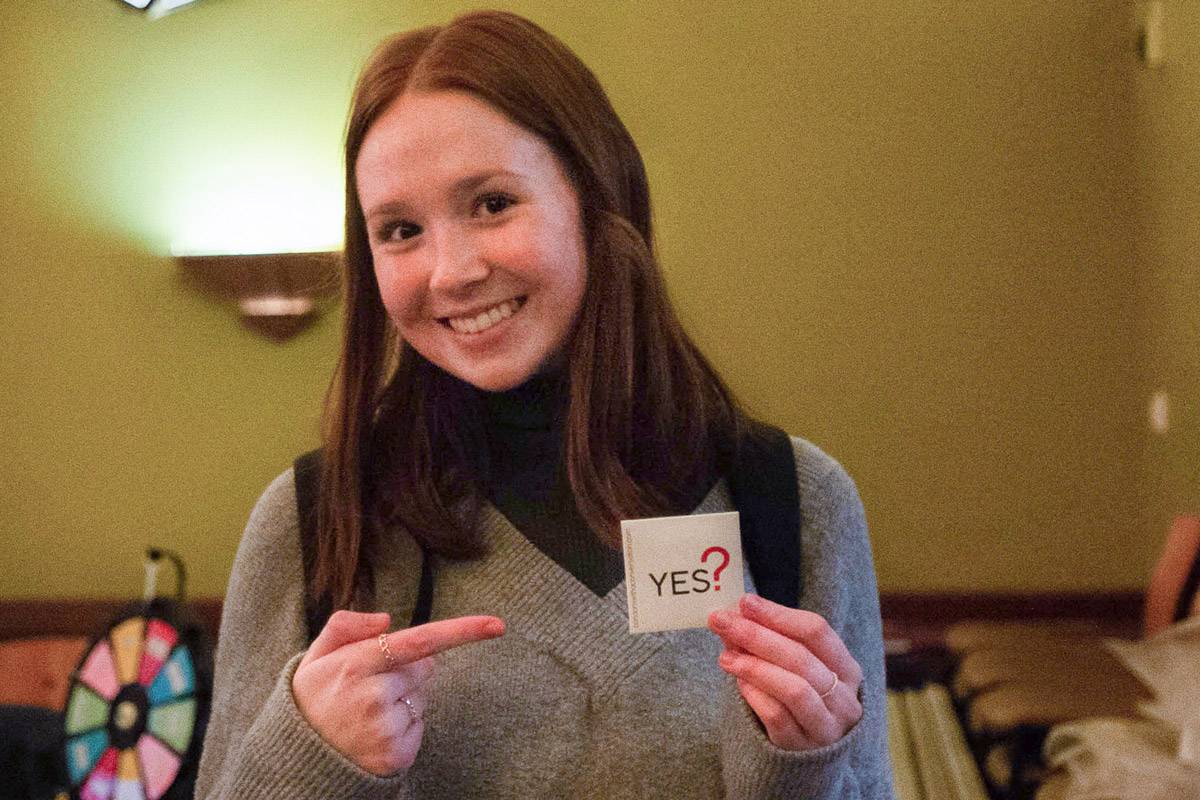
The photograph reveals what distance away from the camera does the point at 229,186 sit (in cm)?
241

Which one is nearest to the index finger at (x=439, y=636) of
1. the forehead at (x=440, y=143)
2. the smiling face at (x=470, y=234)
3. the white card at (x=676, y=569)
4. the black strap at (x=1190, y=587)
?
the white card at (x=676, y=569)

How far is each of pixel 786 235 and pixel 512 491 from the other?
1606 mm

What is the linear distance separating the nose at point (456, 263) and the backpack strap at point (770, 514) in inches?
10.2

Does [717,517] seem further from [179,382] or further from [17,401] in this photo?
[17,401]

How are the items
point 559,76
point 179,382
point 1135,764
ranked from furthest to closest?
point 179,382 → point 1135,764 → point 559,76

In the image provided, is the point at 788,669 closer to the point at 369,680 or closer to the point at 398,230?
the point at 369,680

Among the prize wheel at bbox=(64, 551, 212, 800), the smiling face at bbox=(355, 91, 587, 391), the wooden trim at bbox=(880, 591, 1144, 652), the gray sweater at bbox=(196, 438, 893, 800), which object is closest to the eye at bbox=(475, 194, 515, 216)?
the smiling face at bbox=(355, 91, 587, 391)

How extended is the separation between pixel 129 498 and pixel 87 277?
1.67 feet

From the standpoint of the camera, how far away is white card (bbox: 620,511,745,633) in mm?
735

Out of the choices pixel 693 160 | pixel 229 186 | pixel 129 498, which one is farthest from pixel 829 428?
pixel 129 498

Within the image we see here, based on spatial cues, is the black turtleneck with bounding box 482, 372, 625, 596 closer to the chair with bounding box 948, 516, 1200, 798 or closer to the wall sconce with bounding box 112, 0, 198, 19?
the chair with bounding box 948, 516, 1200, 798

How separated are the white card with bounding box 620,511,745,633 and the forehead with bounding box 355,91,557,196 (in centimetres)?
28

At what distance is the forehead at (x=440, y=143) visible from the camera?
78 cm

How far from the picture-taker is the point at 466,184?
781mm
